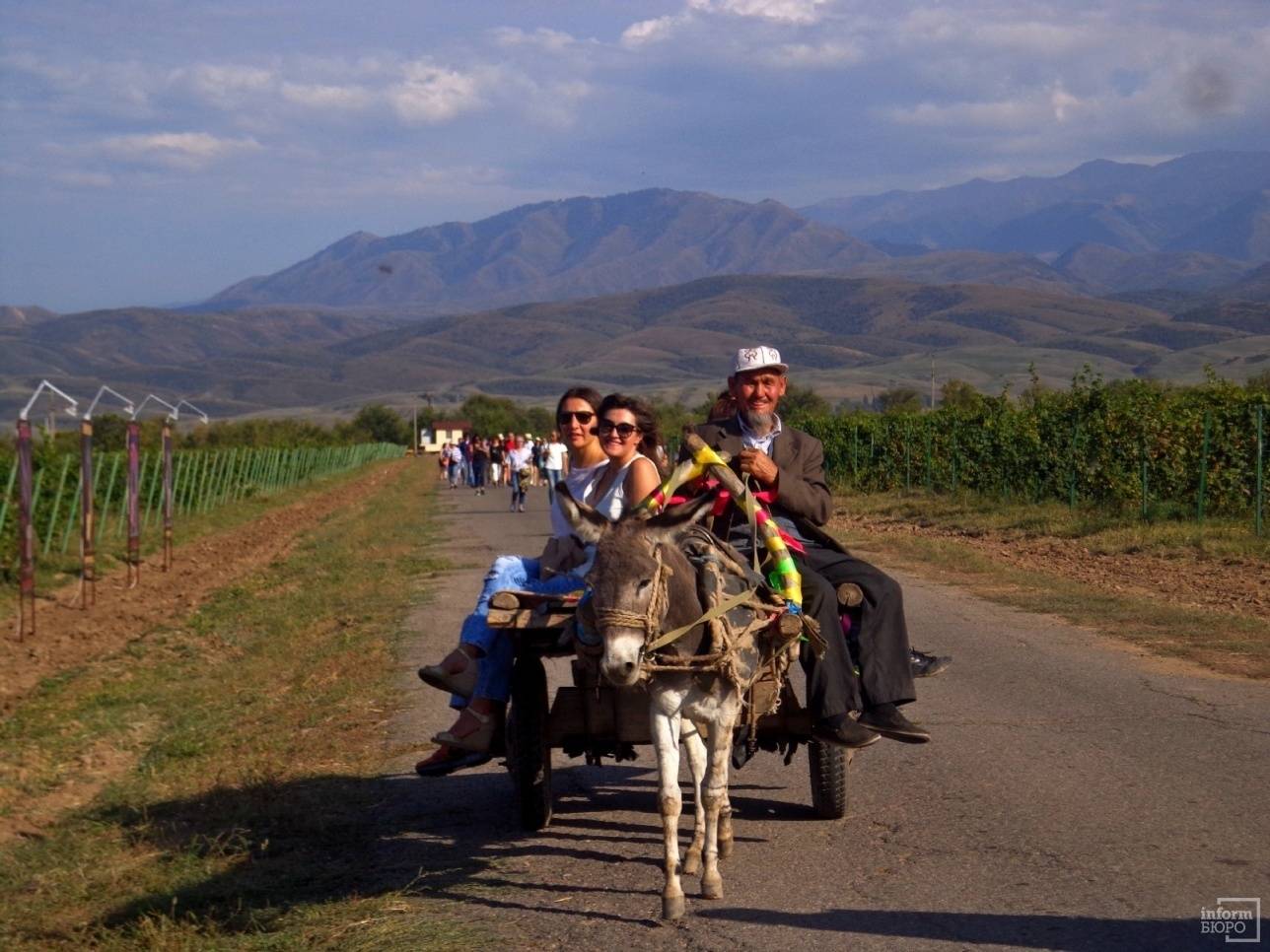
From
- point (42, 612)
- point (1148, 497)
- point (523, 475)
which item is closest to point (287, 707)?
point (42, 612)

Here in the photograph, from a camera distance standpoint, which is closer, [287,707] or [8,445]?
[287,707]

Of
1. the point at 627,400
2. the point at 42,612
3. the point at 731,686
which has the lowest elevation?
the point at 42,612

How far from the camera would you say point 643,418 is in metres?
7.47

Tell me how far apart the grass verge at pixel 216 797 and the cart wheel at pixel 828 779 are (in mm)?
2017

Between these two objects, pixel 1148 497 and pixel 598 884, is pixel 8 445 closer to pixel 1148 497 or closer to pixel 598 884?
pixel 1148 497

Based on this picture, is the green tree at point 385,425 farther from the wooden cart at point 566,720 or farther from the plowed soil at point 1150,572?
the wooden cart at point 566,720

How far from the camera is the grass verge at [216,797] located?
628cm

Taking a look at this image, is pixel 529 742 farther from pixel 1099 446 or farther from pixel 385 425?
pixel 385 425

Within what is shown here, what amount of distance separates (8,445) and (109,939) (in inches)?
1044

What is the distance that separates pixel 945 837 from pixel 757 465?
192 centimetres

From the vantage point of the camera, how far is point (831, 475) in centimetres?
4388

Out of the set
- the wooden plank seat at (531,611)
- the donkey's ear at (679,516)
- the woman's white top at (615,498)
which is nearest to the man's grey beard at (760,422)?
the woman's white top at (615,498)

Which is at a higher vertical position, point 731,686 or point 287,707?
point 731,686

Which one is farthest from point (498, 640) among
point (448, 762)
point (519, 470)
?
point (519, 470)
